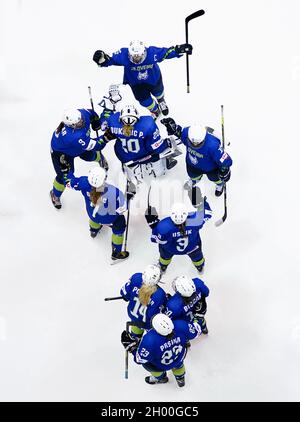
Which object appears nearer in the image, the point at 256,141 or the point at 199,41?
the point at 256,141

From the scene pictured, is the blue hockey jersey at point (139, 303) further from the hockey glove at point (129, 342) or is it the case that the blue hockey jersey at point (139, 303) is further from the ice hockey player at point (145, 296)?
the hockey glove at point (129, 342)

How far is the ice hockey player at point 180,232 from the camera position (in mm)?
5527

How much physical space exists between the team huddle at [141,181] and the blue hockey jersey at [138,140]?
0.4 inches

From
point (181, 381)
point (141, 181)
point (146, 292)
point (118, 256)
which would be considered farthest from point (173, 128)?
point (181, 381)

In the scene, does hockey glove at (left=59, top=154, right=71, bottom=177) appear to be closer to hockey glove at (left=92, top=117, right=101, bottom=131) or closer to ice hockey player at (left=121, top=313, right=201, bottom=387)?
hockey glove at (left=92, top=117, right=101, bottom=131)

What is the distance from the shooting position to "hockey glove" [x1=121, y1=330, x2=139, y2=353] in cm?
538

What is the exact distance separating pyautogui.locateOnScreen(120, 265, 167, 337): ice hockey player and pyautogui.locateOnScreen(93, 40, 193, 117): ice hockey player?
2.35m

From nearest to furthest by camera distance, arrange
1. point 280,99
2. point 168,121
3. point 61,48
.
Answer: point 168,121
point 280,99
point 61,48

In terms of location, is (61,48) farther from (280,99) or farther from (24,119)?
(280,99)

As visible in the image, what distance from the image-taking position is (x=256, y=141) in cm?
711

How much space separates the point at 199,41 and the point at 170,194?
2.26 meters

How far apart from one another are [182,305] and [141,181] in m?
1.88

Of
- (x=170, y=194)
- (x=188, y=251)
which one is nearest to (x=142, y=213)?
(x=170, y=194)

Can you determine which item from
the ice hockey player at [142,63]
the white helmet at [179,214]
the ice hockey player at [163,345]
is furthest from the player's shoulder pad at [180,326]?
the ice hockey player at [142,63]
